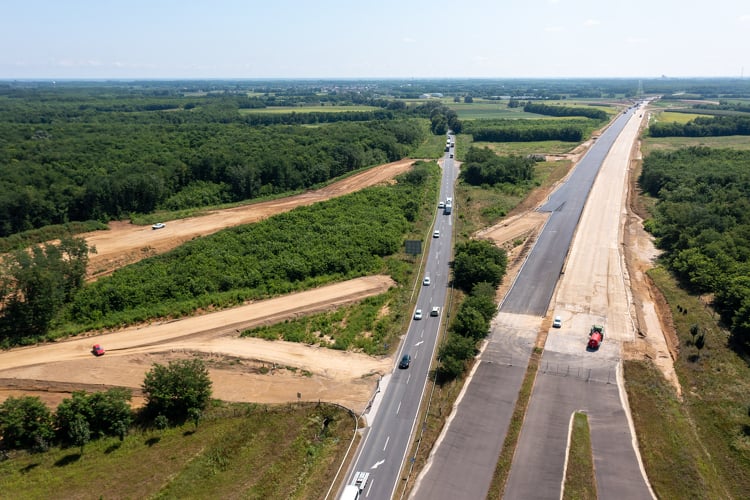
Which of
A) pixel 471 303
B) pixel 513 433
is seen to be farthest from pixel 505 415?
pixel 471 303

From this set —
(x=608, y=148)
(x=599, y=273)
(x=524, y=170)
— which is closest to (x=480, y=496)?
(x=599, y=273)

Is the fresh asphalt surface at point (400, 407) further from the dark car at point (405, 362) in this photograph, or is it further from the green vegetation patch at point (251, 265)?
the green vegetation patch at point (251, 265)

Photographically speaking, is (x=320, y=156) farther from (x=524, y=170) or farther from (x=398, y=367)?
(x=398, y=367)

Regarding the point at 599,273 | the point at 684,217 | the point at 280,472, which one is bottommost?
the point at 280,472

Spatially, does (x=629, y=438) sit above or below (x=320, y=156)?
below

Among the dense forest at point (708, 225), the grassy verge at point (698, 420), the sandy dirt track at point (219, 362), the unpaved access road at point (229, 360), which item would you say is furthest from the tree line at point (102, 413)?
the dense forest at point (708, 225)

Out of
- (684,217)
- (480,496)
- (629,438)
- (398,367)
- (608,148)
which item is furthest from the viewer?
(608,148)
